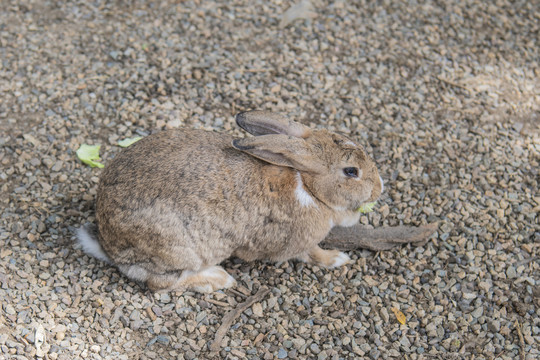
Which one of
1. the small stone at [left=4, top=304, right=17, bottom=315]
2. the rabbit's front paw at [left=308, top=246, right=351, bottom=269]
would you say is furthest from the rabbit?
the small stone at [left=4, top=304, right=17, bottom=315]

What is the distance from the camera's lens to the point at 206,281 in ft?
18.2

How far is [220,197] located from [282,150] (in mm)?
628

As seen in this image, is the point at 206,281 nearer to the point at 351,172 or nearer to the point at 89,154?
the point at 351,172

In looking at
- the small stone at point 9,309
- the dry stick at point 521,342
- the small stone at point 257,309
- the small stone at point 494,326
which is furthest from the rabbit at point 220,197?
the dry stick at point 521,342

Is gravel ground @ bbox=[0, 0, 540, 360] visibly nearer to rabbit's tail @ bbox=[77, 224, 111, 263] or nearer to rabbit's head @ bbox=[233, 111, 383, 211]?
rabbit's tail @ bbox=[77, 224, 111, 263]

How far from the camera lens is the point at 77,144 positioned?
650 centimetres

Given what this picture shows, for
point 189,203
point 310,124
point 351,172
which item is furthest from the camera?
point 310,124

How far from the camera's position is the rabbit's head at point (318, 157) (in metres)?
5.11

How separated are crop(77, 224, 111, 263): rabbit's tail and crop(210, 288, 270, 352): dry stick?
1.16 m

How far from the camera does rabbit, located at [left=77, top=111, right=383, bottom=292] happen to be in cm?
504

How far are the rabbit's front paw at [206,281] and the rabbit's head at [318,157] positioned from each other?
1125mm

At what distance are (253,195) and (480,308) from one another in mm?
2245

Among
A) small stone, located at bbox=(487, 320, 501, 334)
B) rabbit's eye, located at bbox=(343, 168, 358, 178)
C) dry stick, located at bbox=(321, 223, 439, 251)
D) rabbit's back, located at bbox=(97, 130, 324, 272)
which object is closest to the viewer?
rabbit's back, located at bbox=(97, 130, 324, 272)

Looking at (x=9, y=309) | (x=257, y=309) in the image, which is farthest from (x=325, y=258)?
(x=9, y=309)
